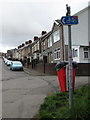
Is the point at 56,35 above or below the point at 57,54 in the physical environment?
above

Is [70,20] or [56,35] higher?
[56,35]

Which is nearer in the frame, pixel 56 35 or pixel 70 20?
pixel 70 20

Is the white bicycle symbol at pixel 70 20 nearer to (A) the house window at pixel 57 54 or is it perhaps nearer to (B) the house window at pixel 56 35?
(B) the house window at pixel 56 35

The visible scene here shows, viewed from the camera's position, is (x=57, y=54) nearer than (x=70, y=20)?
No

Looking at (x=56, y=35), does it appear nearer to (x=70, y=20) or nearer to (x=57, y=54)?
(x=57, y=54)

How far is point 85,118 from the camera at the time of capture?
448 cm

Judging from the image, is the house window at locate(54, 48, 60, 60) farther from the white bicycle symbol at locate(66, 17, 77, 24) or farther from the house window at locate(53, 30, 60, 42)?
the white bicycle symbol at locate(66, 17, 77, 24)

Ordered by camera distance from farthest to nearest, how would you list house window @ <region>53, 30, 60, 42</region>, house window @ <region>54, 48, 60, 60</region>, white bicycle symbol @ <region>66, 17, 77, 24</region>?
house window @ <region>54, 48, 60, 60</region>, house window @ <region>53, 30, 60, 42</region>, white bicycle symbol @ <region>66, 17, 77, 24</region>

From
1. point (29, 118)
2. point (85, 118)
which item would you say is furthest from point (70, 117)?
point (29, 118)

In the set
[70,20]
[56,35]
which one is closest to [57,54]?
[56,35]

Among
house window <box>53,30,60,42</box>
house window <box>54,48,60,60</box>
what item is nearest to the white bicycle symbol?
house window <box>53,30,60,42</box>

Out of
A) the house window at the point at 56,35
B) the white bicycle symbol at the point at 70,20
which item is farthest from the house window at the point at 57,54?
the white bicycle symbol at the point at 70,20

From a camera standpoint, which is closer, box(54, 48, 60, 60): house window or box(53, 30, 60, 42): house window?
box(53, 30, 60, 42): house window

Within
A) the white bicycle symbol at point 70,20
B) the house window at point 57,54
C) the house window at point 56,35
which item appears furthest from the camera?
the house window at point 57,54
